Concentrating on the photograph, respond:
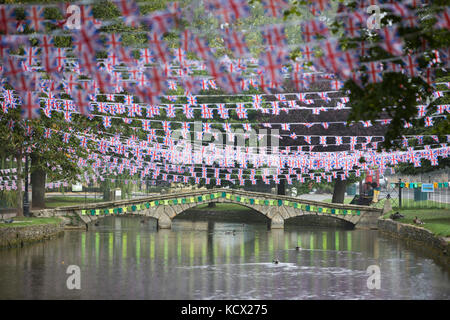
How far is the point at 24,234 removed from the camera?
38.2 metres

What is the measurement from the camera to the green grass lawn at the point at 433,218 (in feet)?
123

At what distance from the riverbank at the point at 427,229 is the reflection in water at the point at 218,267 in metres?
0.77

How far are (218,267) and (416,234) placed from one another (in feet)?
45.5

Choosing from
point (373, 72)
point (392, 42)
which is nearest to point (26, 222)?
point (373, 72)

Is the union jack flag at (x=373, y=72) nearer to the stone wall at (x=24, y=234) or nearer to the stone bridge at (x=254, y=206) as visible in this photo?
the stone wall at (x=24, y=234)

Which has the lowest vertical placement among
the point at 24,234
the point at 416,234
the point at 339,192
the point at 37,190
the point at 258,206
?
the point at 416,234

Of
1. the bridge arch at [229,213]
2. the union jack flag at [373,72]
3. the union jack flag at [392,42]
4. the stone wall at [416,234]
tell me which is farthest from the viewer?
the bridge arch at [229,213]

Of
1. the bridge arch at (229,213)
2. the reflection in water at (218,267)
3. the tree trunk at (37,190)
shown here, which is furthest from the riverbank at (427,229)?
the tree trunk at (37,190)

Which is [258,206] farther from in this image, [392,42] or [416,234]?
[392,42]

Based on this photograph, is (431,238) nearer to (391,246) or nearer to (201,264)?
(391,246)

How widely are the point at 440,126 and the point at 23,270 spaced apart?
60.1ft

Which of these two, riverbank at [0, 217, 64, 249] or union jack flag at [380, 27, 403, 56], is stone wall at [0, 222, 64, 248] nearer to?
riverbank at [0, 217, 64, 249]

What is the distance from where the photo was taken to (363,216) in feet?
192
